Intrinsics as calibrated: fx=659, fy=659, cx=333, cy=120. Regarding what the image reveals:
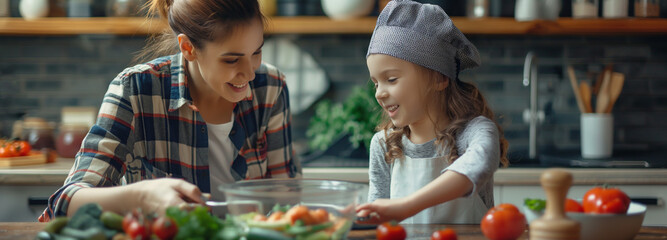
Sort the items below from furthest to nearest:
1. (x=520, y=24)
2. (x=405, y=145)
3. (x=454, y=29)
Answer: (x=520, y=24), (x=405, y=145), (x=454, y=29)

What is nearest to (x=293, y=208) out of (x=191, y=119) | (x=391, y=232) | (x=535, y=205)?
(x=391, y=232)

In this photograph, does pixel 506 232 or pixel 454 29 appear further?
pixel 454 29

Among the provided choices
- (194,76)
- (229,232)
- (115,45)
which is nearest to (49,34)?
(115,45)

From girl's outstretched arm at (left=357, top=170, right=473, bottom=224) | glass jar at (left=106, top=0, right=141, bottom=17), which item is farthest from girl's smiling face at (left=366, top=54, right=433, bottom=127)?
glass jar at (left=106, top=0, right=141, bottom=17)

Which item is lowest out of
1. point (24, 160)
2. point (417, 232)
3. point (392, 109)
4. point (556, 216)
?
point (24, 160)

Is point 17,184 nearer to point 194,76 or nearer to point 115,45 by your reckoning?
point 115,45

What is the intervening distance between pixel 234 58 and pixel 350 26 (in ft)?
4.36

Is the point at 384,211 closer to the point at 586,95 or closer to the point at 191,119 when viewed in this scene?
the point at 191,119

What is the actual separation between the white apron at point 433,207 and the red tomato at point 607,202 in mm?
494

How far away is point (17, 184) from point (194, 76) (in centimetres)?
120

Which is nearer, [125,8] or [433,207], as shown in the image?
[433,207]

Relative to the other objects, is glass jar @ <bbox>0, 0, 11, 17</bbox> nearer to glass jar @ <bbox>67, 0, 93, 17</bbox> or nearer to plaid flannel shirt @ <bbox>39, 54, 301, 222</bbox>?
glass jar @ <bbox>67, 0, 93, 17</bbox>

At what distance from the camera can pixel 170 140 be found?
1911 millimetres

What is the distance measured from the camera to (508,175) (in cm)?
262
